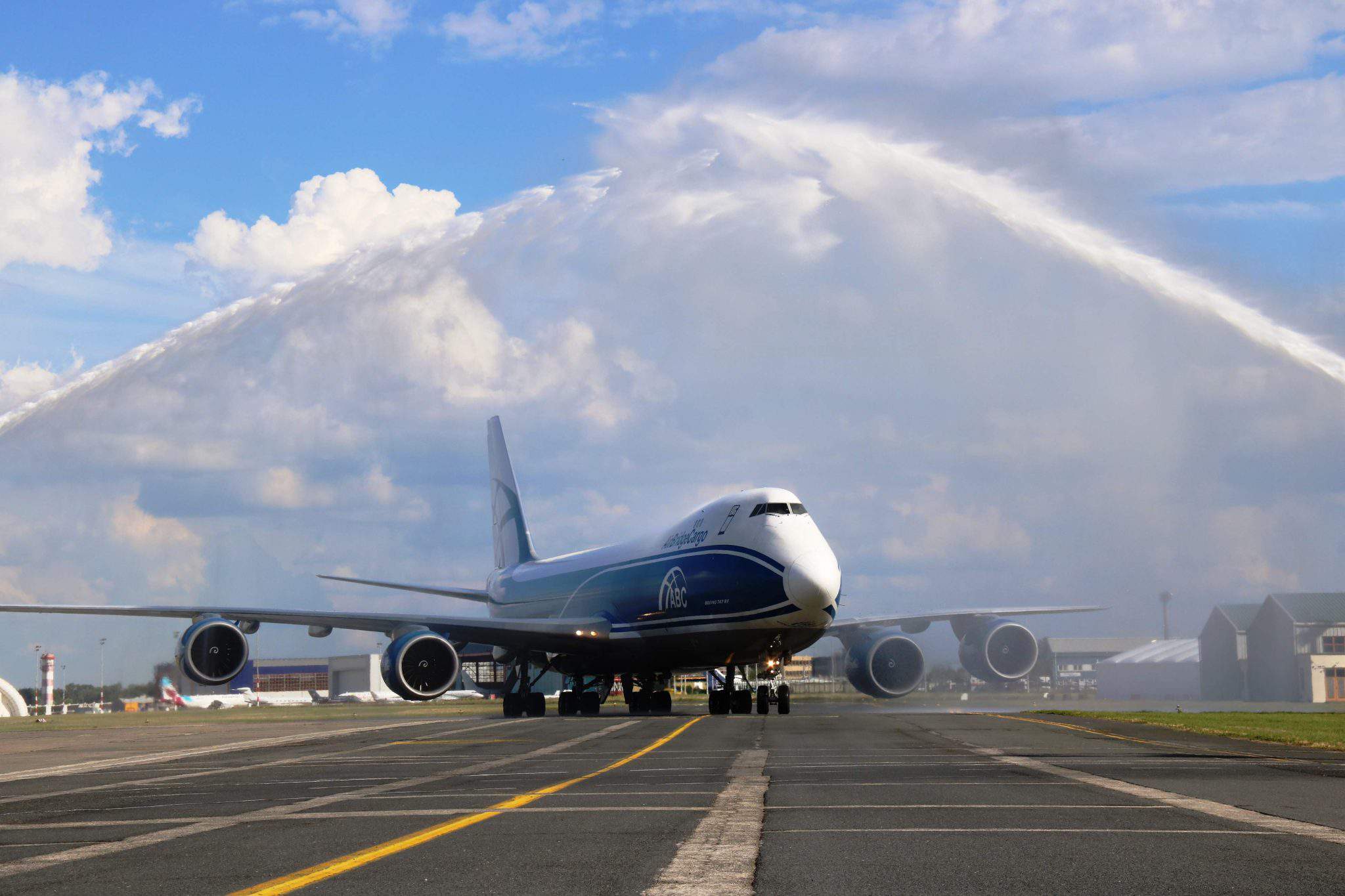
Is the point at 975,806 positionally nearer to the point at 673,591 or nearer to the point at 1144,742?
the point at 1144,742

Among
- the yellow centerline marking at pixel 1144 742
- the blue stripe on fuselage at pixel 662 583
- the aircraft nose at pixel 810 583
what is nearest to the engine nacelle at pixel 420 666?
the blue stripe on fuselage at pixel 662 583

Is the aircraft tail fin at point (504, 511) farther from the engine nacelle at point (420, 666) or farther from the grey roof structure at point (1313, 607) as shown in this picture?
the grey roof structure at point (1313, 607)

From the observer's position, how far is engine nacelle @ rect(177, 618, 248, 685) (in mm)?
43781

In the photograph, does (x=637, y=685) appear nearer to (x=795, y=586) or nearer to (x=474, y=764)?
(x=795, y=586)

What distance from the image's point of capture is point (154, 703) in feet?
389

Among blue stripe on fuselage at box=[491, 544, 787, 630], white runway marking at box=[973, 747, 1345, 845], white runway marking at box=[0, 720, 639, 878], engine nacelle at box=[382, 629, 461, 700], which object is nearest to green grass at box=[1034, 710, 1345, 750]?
white runway marking at box=[973, 747, 1345, 845]

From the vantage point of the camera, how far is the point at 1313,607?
8906 centimetres

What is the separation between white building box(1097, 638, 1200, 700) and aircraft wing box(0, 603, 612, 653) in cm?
6313

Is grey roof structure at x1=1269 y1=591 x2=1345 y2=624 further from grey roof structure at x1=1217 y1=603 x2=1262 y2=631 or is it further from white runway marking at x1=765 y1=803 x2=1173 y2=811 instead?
white runway marking at x1=765 y1=803 x2=1173 y2=811

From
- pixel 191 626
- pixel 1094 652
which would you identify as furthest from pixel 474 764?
pixel 1094 652

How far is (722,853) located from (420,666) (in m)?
35.4

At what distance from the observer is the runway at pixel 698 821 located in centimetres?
907

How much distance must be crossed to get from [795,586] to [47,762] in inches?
819

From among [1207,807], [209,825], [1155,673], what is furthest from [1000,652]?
[1155,673]
